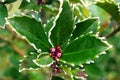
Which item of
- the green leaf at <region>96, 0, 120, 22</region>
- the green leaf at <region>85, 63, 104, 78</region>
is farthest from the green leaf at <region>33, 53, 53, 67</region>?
the green leaf at <region>85, 63, 104, 78</region>

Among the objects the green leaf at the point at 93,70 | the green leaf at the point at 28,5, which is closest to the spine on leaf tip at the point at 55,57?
the green leaf at the point at 28,5

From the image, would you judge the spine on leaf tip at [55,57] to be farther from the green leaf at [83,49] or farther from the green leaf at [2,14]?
the green leaf at [2,14]

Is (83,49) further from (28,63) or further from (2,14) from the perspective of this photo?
(2,14)

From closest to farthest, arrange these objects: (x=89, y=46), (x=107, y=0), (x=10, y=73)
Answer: (x=89, y=46) < (x=107, y=0) < (x=10, y=73)

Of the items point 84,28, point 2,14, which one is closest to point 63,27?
point 84,28

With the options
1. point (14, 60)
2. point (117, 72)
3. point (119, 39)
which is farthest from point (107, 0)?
point (117, 72)

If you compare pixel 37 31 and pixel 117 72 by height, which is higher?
pixel 117 72

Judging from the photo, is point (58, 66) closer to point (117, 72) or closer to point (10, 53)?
point (10, 53)
